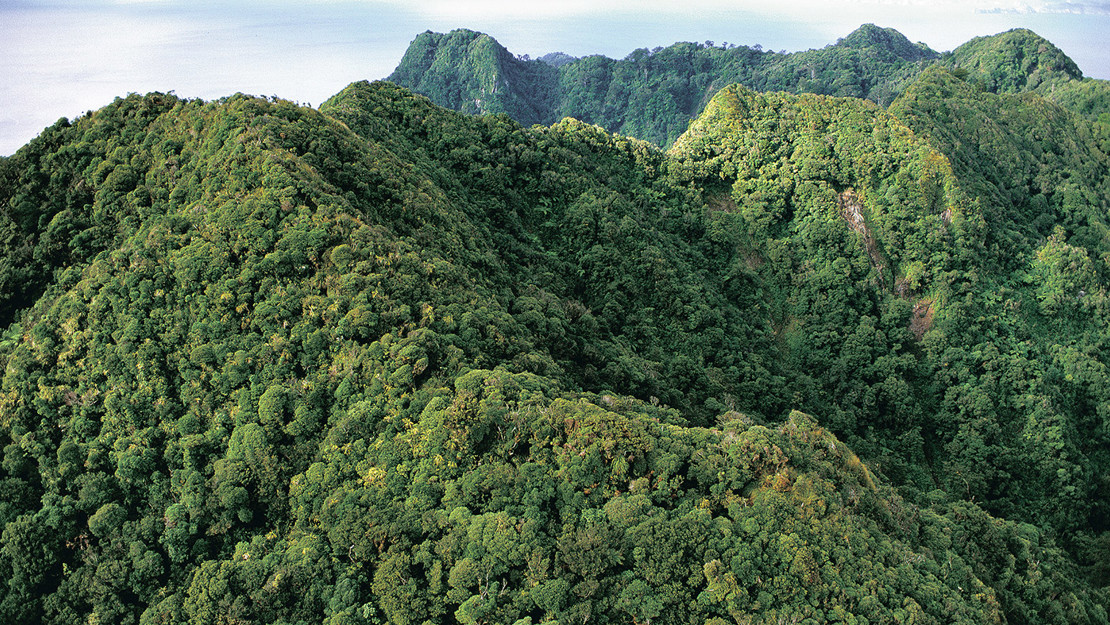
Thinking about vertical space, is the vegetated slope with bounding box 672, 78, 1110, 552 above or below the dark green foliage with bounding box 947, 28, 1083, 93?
below

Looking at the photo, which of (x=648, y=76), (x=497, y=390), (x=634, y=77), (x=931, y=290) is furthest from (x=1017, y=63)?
(x=497, y=390)

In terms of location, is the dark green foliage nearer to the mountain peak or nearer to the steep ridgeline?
the steep ridgeline

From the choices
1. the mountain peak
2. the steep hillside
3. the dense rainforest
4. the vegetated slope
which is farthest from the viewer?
the mountain peak

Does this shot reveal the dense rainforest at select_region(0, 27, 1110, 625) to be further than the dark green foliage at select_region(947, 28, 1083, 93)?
No

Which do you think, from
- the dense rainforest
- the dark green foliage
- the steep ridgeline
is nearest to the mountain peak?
the steep ridgeline

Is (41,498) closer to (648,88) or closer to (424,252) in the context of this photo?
(424,252)

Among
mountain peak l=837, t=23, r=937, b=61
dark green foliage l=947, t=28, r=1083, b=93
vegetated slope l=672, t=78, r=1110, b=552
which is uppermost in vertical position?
mountain peak l=837, t=23, r=937, b=61

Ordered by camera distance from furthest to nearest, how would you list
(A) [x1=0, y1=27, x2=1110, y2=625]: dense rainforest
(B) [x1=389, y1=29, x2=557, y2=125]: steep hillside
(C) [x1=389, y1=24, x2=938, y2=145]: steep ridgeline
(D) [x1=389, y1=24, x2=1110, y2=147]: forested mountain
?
(B) [x1=389, y1=29, x2=557, y2=125]: steep hillside → (C) [x1=389, y1=24, x2=938, y2=145]: steep ridgeline → (D) [x1=389, y1=24, x2=1110, y2=147]: forested mountain → (A) [x1=0, y1=27, x2=1110, y2=625]: dense rainforest

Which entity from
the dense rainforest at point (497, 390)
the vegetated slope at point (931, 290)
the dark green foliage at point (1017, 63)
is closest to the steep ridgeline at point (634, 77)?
the dark green foliage at point (1017, 63)

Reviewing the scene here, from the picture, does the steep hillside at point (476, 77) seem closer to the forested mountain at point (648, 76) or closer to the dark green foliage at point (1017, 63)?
the forested mountain at point (648, 76)
